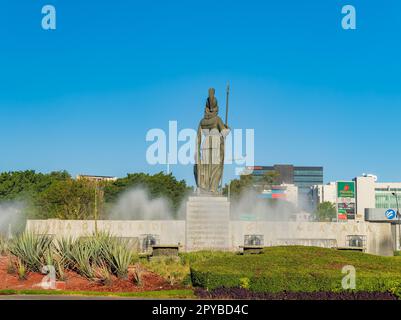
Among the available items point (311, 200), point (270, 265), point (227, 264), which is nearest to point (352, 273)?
point (270, 265)

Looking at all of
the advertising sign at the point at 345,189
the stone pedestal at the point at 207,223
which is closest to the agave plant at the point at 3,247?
the stone pedestal at the point at 207,223

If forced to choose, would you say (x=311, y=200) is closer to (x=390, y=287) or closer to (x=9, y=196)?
(x=9, y=196)

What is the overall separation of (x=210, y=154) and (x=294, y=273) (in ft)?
43.7

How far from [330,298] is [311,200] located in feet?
553

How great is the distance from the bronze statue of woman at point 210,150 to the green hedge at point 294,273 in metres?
10.3

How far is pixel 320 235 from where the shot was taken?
104 ft

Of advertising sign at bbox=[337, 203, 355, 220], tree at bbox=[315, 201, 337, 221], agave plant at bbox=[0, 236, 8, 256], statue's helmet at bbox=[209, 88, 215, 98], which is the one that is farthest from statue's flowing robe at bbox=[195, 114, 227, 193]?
tree at bbox=[315, 201, 337, 221]

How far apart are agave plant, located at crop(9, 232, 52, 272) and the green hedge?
4.97 metres

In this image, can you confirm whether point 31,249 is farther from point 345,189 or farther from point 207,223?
point 345,189

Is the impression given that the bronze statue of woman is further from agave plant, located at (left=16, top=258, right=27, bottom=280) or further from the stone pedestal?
agave plant, located at (left=16, top=258, right=27, bottom=280)

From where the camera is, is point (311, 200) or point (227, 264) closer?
point (227, 264)

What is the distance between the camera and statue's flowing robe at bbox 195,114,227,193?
26.9 m

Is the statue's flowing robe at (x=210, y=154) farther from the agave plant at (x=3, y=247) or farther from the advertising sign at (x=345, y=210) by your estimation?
the advertising sign at (x=345, y=210)

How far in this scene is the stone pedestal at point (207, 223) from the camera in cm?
2631
